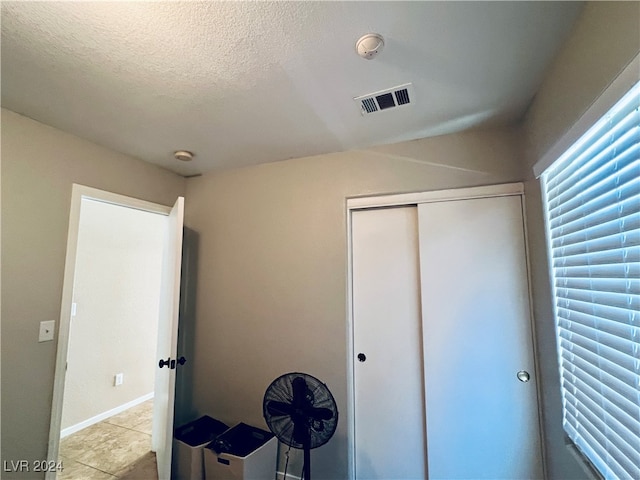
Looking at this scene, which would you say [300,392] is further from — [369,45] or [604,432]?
[369,45]

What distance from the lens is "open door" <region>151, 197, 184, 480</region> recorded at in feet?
6.51

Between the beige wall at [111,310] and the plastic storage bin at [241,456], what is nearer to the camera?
the plastic storage bin at [241,456]

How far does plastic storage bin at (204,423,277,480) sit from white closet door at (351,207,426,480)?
0.61 m

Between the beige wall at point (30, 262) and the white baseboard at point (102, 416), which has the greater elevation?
the beige wall at point (30, 262)

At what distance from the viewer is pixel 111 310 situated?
3.18 meters

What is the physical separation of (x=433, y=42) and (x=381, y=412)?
214 centimetres

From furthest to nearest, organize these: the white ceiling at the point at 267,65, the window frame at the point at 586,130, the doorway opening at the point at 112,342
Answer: the doorway opening at the point at 112,342 → the white ceiling at the point at 267,65 → the window frame at the point at 586,130

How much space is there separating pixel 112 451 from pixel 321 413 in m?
2.10

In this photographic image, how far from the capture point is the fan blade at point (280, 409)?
163 cm

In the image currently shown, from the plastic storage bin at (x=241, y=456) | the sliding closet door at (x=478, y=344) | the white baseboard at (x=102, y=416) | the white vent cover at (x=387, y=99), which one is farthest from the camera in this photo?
the white baseboard at (x=102, y=416)

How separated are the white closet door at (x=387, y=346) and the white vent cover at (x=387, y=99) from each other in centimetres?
73

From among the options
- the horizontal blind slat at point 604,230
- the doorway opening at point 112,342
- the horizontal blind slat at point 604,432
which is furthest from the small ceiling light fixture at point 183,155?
the horizontal blind slat at point 604,432

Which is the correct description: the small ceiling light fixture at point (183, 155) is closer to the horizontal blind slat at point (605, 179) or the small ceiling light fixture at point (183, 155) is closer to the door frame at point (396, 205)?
the door frame at point (396, 205)

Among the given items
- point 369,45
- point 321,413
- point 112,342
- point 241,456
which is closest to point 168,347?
point 241,456
